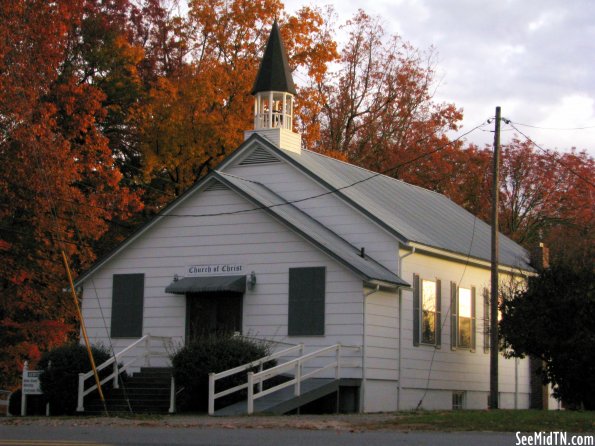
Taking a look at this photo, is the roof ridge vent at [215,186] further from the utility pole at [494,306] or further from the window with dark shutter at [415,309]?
the utility pole at [494,306]

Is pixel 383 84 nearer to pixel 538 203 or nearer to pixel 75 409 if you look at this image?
pixel 538 203

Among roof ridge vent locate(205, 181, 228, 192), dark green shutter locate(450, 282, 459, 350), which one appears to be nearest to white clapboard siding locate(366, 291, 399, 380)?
dark green shutter locate(450, 282, 459, 350)

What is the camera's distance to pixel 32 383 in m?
28.3

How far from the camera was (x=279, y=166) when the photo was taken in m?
32.6

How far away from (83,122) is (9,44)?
155 inches

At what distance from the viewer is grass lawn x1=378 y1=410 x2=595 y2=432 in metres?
19.7

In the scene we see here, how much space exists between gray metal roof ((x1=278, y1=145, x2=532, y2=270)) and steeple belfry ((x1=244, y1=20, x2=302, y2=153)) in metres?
0.92

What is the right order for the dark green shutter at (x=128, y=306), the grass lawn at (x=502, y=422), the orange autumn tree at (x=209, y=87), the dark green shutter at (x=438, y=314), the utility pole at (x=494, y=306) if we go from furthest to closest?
the orange autumn tree at (x=209, y=87), the dark green shutter at (x=438, y=314), the dark green shutter at (x=128, y=306), the utility pole at (x=494, y=306), the grass lawn at (x=502, y=422)

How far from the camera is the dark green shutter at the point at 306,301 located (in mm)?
28906

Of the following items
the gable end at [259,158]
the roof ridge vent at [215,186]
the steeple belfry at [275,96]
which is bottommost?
the roof ridge vent at [215,186]

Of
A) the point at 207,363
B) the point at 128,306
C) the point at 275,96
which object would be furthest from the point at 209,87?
the point at 207,363

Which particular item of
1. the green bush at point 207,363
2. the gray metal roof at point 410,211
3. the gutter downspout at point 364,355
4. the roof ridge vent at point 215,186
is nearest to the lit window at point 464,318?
the gray metal roof at point 410,211

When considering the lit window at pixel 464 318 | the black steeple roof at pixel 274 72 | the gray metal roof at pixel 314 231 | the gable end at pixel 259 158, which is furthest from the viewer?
the black steeple roof at pixel 274 72

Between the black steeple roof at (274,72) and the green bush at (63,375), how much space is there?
10541 mm
